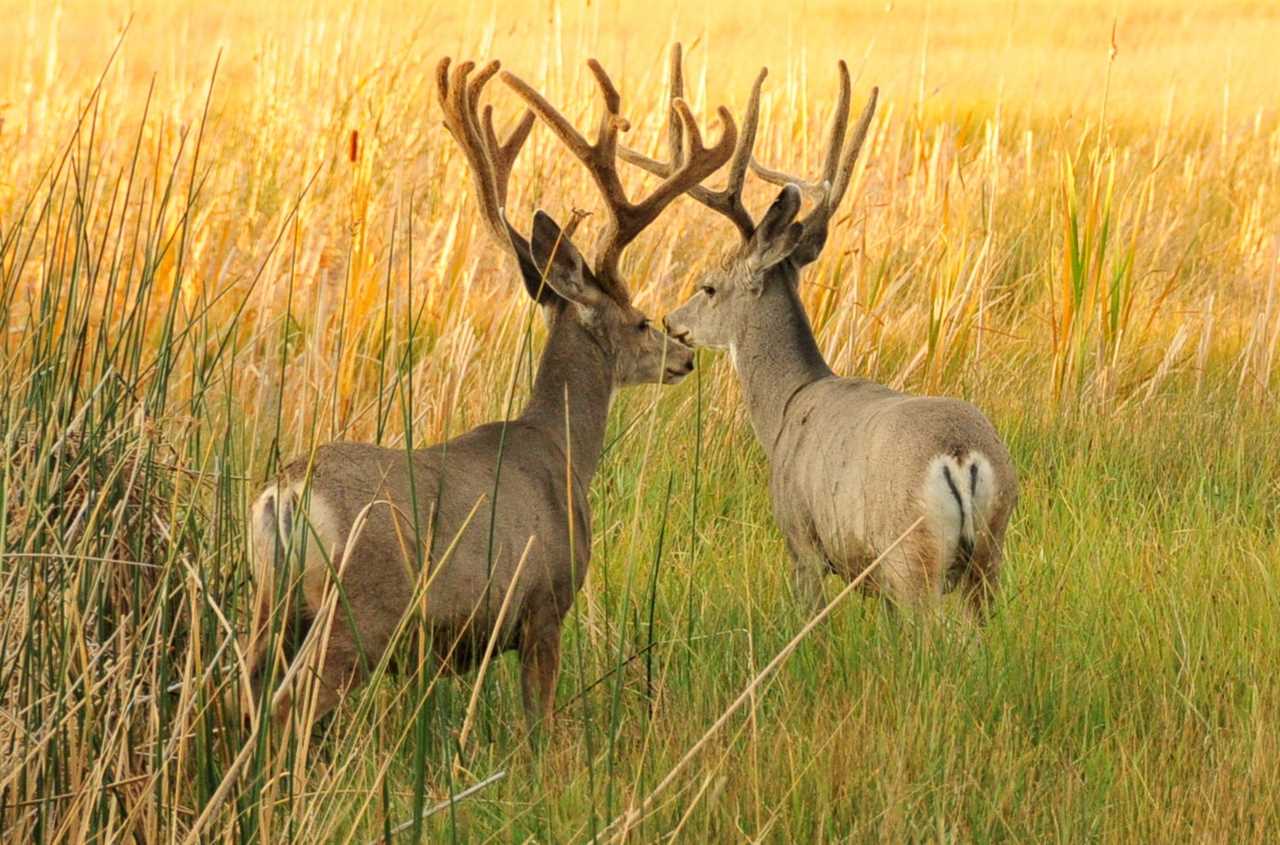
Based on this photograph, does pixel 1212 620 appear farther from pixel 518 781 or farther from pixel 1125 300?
pixel 1125 300

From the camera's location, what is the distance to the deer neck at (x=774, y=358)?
5703 mm

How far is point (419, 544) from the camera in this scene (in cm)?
318

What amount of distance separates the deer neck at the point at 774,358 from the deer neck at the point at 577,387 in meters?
1.05

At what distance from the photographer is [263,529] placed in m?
3.45

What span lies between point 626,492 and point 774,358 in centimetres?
66

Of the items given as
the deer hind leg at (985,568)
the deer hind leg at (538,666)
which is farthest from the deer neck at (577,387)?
the deer hind leg at (985,568)

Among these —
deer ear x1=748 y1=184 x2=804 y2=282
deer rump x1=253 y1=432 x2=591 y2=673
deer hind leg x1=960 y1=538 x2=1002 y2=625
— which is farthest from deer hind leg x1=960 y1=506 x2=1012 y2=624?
deer ear x1=748 y1=184 x2=804 y2=282

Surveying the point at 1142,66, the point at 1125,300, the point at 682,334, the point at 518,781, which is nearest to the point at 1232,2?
the point at 1142,66

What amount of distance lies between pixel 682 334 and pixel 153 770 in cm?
344

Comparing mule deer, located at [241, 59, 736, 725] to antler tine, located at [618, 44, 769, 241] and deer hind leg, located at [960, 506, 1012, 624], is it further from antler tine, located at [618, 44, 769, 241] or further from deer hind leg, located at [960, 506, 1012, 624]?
deer hind leg, located at [960, 506, 1012, 624]

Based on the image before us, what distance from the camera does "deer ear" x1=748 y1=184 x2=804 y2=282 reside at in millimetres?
5617

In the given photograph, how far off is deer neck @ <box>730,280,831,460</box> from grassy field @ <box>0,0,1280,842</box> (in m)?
0.27

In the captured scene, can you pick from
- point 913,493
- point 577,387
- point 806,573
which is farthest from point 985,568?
point 577,387

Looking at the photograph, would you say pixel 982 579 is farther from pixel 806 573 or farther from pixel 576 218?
pixel 576 218
